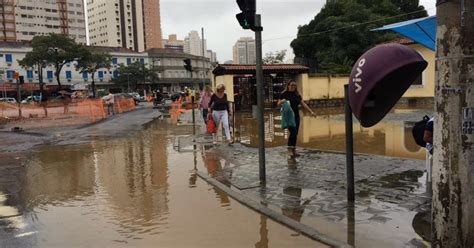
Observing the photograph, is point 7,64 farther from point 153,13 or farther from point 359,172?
point 359,172

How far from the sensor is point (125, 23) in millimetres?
123188

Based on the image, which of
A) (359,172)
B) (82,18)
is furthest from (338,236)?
(82,18)

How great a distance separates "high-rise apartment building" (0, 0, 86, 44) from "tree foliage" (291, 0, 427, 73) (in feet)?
240

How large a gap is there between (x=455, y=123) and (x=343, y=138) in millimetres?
9384

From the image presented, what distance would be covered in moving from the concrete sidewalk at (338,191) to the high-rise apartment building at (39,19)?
102909 millimetres

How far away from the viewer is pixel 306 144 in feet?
37.9

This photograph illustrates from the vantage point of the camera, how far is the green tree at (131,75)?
249 feet

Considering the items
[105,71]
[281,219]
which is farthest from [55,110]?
[105,71]

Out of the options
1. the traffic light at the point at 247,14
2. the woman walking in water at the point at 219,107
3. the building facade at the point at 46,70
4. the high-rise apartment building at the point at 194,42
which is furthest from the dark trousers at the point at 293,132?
the high-rise apartment building at the point at 194,42

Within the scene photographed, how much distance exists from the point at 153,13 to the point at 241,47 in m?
58.3

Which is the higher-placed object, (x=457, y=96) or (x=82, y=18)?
(x=82, y=18)

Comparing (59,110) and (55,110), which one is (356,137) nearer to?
(59,110)

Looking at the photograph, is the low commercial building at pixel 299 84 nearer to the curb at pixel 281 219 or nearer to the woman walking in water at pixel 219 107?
the woman walking in water at pixel 219 107

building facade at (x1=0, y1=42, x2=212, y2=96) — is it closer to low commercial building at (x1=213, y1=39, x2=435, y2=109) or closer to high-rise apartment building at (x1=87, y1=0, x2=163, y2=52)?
high-rise apartment building at (x1=87, y1=0, x2=163, y2=52)
